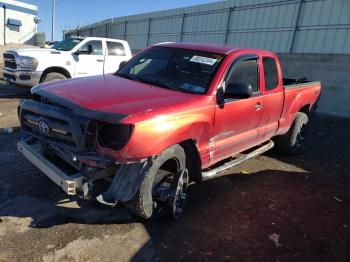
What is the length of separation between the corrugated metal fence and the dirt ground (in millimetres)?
8400

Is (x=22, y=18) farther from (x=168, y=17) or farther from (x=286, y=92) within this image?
(x=286, y=92)

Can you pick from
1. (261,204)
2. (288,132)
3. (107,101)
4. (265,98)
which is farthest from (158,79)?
(288,132)

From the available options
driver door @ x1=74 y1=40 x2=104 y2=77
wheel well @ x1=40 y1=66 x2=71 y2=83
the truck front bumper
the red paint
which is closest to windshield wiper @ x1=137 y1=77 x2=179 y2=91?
the red paint

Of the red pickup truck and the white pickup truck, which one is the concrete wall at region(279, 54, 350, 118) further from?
the red pickup truck

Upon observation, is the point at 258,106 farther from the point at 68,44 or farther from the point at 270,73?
the point at 68,44

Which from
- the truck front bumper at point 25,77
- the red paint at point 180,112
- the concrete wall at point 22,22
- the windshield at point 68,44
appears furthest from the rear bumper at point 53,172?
the concrete wall at point 22,22

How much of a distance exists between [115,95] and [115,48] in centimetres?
895

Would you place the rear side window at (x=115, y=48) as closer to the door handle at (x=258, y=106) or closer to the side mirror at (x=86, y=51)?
the side mirror at (x=86, y=51)

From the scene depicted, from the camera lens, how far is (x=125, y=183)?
335cm

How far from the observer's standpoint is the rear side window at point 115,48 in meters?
12.1

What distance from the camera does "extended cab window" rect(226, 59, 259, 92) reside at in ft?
15.3

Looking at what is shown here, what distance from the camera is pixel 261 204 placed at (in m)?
4.77

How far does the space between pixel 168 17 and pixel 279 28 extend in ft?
27.2

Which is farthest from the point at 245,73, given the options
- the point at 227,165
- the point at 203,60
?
the point at 227,165
